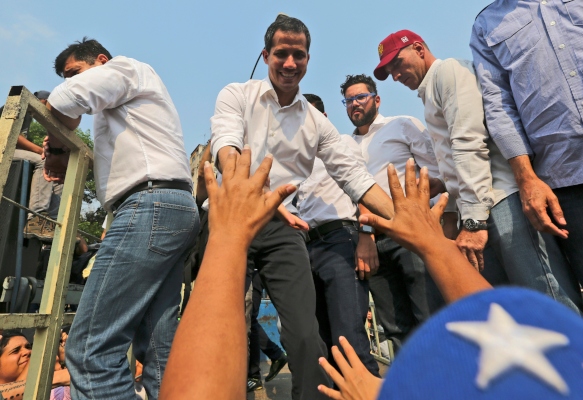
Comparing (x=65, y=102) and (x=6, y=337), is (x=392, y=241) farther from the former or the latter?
(x=6, y=337)

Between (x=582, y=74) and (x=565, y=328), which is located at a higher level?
(x=582, y=74)

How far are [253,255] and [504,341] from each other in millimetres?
2118

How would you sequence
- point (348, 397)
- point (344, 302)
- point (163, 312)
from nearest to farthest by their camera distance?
1. point (348, 397)
2. point (163, 312)
3. point (344, 302)

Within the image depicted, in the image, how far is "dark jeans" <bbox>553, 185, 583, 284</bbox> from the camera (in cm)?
195

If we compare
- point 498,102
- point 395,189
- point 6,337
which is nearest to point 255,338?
point 6,337

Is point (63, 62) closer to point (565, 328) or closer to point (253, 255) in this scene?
point (253, 255)

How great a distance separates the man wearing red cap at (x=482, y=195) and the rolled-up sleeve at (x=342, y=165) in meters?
0.44

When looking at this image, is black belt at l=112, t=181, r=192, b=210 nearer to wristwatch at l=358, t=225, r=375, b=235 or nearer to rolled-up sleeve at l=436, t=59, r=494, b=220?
wristwatch at l=358, t=225, r=375, b=235

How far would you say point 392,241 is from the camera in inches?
120

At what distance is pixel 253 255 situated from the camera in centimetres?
250

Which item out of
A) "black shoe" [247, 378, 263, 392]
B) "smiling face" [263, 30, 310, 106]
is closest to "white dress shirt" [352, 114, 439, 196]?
"smiling face" [263, 30, 310, 106]

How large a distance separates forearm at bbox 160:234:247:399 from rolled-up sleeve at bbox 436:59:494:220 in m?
1.60

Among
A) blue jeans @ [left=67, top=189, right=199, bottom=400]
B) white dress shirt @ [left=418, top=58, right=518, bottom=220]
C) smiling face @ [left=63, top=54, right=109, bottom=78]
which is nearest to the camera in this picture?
blue jeans @ [left=67, top=189, right=199, bottom=400]

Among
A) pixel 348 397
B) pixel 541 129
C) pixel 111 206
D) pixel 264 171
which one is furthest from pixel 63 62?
pixel 541 129
